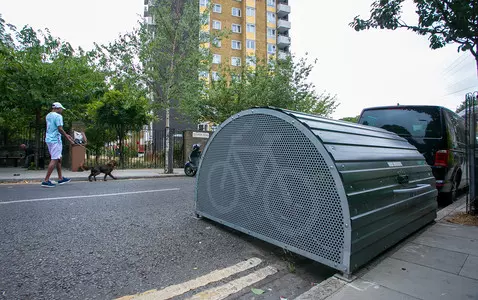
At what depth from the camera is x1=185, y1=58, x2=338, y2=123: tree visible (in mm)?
15602

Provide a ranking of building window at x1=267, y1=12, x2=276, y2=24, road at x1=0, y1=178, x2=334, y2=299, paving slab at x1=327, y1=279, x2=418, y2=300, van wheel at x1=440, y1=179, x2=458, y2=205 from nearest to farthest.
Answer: paving slab at x1=327, y1=279, x2=418, y2=300 < road at x1=0, y1=178, x2=334, y2=299 < van wheel at x1=440, y1=179, x2=458, y2=205 < building window at x1=267, y1=12, x2=276, y2=24

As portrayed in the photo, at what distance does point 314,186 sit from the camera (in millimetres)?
2307

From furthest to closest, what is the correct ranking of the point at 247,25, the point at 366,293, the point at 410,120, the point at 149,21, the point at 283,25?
the point at 283,25 < the point at 247,25 < the point at 149,21 < the point at 410,120 < the point at 366,293

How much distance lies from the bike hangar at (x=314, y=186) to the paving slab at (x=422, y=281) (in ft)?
0.56

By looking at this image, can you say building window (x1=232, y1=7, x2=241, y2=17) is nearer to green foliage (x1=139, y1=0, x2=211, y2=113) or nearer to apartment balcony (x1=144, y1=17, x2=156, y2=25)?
apartment balcony (x1=144, y1=17, x2=156, y2=25)

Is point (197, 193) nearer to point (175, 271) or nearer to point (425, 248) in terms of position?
point (175, 271)

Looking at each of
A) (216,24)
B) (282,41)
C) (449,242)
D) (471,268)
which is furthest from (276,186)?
(282,41)

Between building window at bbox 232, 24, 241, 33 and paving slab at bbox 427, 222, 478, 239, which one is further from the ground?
building window at bbox 232, 24, 241, 33

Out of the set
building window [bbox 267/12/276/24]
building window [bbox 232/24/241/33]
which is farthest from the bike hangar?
building window [bbox 267/12/276/24]

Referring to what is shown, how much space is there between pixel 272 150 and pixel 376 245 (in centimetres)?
135

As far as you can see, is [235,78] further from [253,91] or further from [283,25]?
[283,25]

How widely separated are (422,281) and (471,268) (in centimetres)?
74

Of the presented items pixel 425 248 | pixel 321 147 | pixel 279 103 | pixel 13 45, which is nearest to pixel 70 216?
pixel 321 147

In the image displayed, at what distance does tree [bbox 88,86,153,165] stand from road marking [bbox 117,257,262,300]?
1172cm
